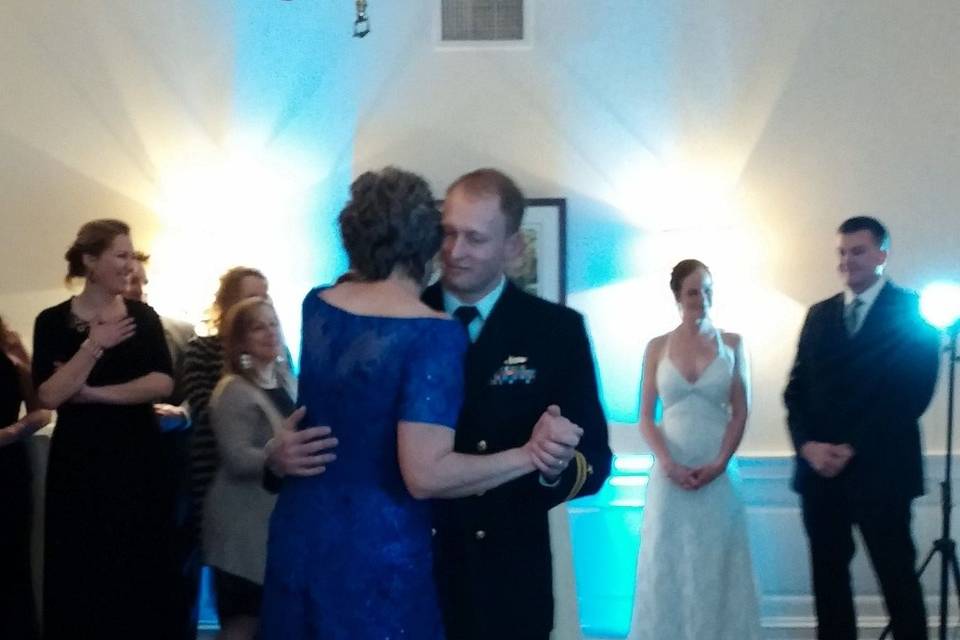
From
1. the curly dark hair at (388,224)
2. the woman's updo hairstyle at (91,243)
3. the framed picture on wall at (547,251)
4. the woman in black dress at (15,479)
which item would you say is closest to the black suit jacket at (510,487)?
the curly dark hair at (388,224)

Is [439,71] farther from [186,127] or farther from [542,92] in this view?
[186,127]

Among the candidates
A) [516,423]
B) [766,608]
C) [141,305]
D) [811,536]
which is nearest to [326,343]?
[516,423]

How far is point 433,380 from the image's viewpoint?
184 cm

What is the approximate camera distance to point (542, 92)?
4.87m

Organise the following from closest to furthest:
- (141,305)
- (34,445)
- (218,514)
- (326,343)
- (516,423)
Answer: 1. (326,343)
2. (516,423)
3. (218,514)
4. (141,305)
5. (34,445)

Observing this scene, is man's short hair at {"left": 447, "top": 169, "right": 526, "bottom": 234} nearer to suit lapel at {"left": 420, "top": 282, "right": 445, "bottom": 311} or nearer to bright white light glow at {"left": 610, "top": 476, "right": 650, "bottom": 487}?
suit lapel at {"left": 420, "top": 282, "right": 445, "bottom": 311}

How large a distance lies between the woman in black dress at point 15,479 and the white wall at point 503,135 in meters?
1.01

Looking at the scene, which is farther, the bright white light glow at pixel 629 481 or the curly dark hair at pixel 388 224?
the bright white light glow at pixel 629 481

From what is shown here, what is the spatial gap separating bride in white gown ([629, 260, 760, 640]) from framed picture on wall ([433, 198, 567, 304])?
0.65m

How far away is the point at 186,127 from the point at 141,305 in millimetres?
1453

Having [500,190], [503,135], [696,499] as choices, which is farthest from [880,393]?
[500,190]

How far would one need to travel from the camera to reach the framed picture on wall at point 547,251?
482 centimetres

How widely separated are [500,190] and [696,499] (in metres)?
2.40

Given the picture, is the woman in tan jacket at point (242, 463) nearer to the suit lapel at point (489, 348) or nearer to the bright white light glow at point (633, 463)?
the suit lapel at point (489, 348)
